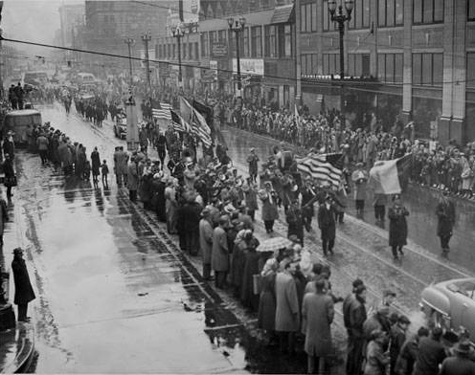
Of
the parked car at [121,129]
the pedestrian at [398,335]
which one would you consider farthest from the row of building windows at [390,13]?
the pedestrian at [398,335]

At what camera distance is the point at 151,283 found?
15.9m

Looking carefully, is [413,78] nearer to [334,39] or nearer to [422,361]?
[334,39]

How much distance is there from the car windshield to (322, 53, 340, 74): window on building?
34.6 metres

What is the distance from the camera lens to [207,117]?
1009 inches

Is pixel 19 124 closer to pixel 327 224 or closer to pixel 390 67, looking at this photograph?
pixel 390 67

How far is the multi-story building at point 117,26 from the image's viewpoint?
123 meters

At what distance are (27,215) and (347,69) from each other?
25634 millimetres

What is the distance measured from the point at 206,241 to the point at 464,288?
19.3 feet

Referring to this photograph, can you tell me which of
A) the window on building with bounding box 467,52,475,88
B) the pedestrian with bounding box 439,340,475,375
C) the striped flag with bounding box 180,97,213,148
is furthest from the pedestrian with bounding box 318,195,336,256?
the window on building with bounding box 467,52,475,88

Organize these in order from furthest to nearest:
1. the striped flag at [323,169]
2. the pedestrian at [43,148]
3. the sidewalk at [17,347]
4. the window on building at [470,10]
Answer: the pedestrian at [43,148]
the window on building at [470,10]
the striped flag at [323,169]
the sidewalk at [17,347]

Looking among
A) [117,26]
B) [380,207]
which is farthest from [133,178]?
[117,26]

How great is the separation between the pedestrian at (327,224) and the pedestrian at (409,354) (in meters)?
7.77

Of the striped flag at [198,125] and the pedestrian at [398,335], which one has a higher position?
the striped flag at [198,125]

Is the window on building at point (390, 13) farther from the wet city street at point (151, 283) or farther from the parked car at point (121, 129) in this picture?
the parked car at point (121, 129)
